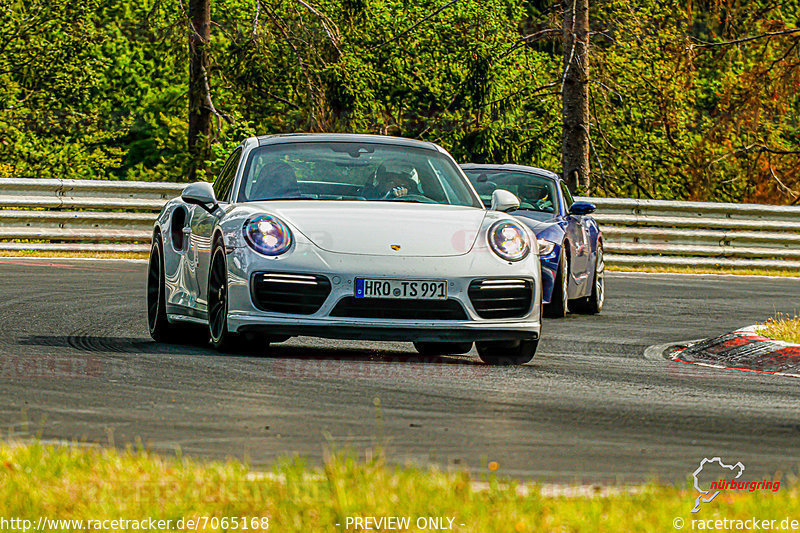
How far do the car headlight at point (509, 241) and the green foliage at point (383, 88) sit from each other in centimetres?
1977

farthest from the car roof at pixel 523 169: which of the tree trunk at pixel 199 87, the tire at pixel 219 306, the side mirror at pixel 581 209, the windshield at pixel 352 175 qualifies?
the tree trunk at pixel 199 87

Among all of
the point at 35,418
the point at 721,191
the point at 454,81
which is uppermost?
the point at 35,418

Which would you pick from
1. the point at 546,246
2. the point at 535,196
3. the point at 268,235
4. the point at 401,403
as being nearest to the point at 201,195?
the point at 268,235

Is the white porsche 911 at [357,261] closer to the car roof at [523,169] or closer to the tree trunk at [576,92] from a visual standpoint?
the car roof at [523,169]

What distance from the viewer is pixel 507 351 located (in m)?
9.75

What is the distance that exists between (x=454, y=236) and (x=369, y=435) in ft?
9.76

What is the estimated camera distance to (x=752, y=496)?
4957mm

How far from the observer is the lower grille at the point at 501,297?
9062 mm

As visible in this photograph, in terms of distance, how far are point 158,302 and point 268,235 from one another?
188cm

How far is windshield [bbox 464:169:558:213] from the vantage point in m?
15.0

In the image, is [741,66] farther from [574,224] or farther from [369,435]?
[369,435]

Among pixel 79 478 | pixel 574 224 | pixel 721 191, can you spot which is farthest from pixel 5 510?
pixel 721 191

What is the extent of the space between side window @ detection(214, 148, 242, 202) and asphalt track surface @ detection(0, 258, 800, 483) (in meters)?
1.05

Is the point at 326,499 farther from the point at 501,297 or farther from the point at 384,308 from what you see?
the point at 501,297
